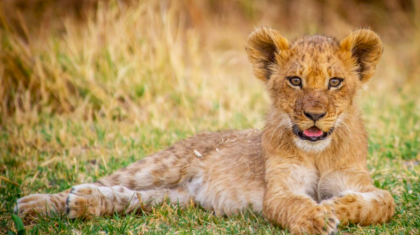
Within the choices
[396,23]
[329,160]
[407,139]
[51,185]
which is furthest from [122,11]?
[396,23]

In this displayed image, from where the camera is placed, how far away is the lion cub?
3.46 m

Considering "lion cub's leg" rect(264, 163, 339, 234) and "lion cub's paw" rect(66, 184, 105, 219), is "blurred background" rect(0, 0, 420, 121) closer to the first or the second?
"lion cub's paw" rect(66, 184, 105, 219)

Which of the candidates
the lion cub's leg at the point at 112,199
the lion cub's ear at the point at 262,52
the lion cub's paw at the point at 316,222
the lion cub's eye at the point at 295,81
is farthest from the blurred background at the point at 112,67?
the lion cub's paw at the point at 316,222

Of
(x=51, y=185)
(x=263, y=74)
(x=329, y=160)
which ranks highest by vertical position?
(x=263, y=74)

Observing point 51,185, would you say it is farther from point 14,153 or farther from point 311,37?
point 311,37

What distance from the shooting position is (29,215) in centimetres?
394

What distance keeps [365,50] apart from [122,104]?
3.83 m

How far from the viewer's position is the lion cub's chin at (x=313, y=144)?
361 centimetres

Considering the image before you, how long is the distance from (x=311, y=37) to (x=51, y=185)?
2417mm

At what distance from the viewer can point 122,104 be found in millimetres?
7141

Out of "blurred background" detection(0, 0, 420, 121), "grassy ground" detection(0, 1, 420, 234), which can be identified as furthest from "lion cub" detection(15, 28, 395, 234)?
"blurred background" detection(0, 0, 420, 121)

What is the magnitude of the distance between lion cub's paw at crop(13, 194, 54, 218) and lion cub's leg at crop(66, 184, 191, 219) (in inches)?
7.9

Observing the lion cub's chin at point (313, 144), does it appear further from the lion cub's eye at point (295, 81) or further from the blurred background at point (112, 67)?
the blurred background at point (112, 67)

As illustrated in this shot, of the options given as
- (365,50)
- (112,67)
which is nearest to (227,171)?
(365,50)
